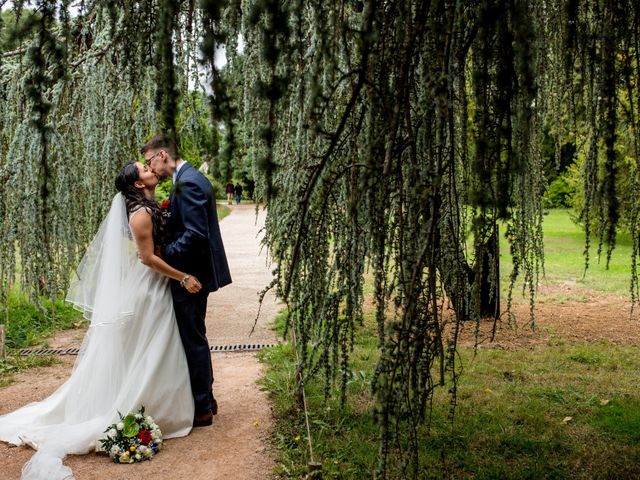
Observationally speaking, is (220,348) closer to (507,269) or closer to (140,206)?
(140,206)

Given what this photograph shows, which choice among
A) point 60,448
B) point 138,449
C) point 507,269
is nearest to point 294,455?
point 138,449

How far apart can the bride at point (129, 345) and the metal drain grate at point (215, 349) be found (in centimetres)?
233

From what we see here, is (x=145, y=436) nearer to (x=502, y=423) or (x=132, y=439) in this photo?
(x=132, y=439)

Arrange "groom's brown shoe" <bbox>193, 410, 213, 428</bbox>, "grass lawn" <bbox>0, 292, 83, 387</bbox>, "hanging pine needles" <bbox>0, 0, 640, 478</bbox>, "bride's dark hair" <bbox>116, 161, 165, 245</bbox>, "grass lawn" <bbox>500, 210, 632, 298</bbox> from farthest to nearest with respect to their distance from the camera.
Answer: "grass lawn" <bbox>500, 210, 632, 298</bbox>
"grass lawn" <bbox>0, 292, 83, 387</bbox>
"groom's brown shoe" <bbox>193, 410, 213, 428</bbox>
"bride's dark hair" <bbox>116, 161, 165, 245</bbox>
"hanging pine needles" <bbox>0, 0, 640, 478</bbox>

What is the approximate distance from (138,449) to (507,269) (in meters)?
11.0

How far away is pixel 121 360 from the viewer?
4535mm

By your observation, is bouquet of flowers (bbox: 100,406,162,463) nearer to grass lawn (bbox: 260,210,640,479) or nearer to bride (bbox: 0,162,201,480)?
bride (bbox: 0,162,201,480)

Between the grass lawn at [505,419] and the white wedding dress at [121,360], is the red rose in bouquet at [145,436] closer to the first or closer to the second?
the white wedding dress at [121,360]

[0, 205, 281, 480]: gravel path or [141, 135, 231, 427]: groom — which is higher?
[141, 135, 231, 427]: groom

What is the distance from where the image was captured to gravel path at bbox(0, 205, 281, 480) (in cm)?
389

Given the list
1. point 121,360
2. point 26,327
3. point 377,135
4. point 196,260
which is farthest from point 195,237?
point 26,327

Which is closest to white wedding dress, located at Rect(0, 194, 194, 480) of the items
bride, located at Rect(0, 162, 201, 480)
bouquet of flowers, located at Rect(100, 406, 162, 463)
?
bride, located at Rect(0, 162, 201, 480)

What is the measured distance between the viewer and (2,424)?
4492 millimetres

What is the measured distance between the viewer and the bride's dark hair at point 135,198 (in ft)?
14.4
